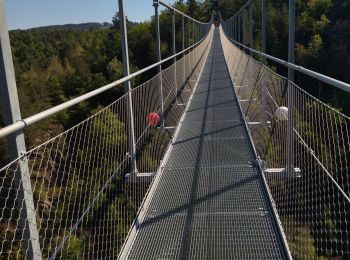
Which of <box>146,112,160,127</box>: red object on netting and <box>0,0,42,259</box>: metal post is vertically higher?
<box>0,0,42,259</box>: metal post

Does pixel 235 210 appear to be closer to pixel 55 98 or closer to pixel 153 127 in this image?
pixel 153 127

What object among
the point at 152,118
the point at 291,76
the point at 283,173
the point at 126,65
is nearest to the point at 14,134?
the point at 126,65

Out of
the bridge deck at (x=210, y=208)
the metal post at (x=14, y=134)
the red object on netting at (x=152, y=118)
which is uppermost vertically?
the metal post at (x=14, y=134)

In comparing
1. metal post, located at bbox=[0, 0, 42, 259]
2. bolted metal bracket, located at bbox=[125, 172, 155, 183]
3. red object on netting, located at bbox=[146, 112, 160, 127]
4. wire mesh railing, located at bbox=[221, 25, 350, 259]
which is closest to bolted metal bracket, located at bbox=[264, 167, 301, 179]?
wire mesh railing, located at bbox=[221, 25, 350, 259]

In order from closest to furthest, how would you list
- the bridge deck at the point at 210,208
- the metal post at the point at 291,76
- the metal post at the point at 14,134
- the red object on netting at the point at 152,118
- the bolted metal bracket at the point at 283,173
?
the metal post at the point at 14,134
the bridge deck at the point at 210,208
the metal post at the point at 291,76
the bolted metal bracket at the point at 283,173
the red object on netting at the point at 152,118

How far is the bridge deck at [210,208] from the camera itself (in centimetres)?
225

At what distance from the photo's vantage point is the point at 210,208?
2.69 meters

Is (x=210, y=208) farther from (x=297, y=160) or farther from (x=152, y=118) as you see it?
(x=152, y=118)

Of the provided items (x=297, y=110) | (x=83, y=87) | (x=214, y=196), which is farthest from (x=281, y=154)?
(x=83, y=87)

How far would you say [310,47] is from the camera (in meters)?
24.4

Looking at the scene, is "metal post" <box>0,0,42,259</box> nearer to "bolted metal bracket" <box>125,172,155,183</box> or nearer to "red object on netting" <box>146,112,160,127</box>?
"bolted metal bracket" <box>125,172,155,183</box>

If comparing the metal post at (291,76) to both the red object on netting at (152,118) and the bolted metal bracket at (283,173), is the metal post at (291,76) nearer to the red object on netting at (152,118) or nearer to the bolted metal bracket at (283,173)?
the bolted metal bracket at (283,173)

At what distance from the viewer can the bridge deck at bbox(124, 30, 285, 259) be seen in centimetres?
225

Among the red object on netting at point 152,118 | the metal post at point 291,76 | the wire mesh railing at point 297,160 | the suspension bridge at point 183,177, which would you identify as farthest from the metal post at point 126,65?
the metal post at point 291,76
